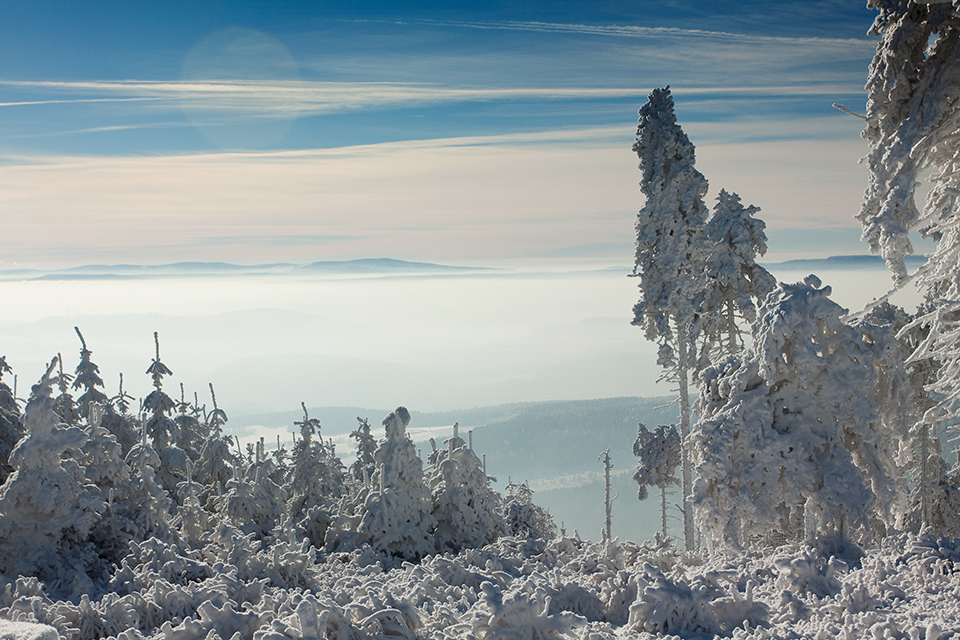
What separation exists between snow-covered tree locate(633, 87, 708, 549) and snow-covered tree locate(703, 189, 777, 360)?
2.13 ft

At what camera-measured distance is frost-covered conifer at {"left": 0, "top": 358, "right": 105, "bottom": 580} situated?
18000 millimetres

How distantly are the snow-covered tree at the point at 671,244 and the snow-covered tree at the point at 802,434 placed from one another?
38.1 ft

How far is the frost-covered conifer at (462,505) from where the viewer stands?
74.1 feet

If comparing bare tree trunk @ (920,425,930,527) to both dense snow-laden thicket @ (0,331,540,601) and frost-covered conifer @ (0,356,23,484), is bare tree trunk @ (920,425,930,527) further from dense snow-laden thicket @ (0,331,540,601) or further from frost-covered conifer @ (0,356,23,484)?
frost-covered conifer @ (0,356,23,484)

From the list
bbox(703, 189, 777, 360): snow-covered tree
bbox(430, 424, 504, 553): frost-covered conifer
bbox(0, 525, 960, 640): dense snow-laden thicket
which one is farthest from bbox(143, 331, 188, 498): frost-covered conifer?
bbox(703, 189, 777, 360): snow-covered tree

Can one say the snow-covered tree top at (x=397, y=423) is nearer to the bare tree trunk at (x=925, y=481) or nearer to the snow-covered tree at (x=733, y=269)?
the snow-covered tree at (x=733, y=269)

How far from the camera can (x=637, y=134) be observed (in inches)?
1041

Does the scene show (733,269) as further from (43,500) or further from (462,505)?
(43,500)

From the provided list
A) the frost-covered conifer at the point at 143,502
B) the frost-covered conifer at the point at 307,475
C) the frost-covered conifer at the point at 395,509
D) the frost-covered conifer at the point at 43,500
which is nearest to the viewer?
the frost-covered conifer at the point at 43,500

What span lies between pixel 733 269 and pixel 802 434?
1154cm

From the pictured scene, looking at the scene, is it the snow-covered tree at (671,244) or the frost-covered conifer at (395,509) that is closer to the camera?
the frost-covered conifer at (395,509)

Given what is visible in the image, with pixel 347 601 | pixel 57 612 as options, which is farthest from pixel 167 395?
pixel 347 601

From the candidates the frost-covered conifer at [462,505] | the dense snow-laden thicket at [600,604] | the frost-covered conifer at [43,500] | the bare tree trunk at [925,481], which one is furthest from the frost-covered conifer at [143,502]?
the bare tree trunk at [925,481]

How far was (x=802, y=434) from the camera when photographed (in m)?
13.1
